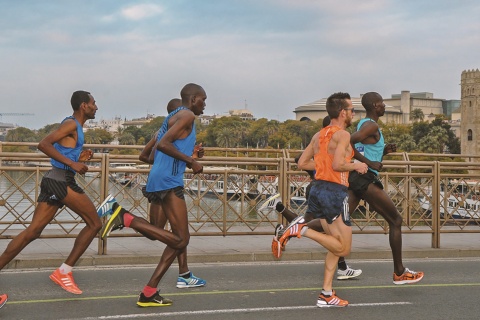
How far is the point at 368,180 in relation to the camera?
8.71m

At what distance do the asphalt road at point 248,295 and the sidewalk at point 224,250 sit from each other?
0.38m

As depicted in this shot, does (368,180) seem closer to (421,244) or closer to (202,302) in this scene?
(202,302)

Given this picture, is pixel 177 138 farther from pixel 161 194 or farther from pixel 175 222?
pixel 175 222

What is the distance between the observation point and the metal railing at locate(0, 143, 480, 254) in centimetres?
1166

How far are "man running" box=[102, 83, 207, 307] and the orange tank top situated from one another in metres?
1.12

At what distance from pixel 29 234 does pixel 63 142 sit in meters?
0.92

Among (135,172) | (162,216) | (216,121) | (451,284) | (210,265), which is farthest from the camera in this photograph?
(216,121)

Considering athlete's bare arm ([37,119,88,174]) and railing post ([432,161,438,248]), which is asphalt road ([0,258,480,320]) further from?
railing post ([432,161,438,248])

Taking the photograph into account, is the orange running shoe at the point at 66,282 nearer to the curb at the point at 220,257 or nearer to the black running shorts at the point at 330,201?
the curb at the point at 220,257

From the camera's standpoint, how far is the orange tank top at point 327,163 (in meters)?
7.38

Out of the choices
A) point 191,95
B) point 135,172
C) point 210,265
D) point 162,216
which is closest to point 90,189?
point 135,172

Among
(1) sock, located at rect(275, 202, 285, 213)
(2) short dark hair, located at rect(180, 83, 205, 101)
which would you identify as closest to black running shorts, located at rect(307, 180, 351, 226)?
(2) short dark hair, located at rect(180, 83, 205, 101)

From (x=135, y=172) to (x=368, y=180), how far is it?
13.1 feet

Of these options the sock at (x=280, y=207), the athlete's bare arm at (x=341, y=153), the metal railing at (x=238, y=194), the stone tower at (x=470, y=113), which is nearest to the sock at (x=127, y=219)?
the athlete's bare arm at (x=341, y=153)
